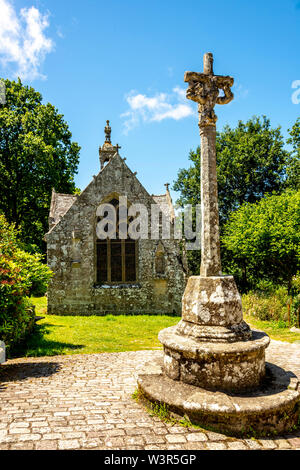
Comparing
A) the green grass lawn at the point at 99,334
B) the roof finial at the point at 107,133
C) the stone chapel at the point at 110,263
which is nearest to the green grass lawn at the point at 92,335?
the green grass lawn at the point at 99,334

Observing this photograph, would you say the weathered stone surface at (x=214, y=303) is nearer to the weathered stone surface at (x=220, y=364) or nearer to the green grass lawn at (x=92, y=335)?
the weathered stone surface at (x=220, y=364)

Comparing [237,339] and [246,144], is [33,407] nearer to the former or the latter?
[237,339]

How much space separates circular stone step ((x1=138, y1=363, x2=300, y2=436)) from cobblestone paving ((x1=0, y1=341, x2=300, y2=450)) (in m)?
0.14

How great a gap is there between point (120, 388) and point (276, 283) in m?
15.5

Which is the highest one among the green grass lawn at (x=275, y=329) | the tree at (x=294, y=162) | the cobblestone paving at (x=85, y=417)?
the tree at (x=294, y=162)

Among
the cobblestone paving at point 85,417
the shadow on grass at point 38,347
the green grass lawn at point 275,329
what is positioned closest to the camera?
the cobblestone paving at point 85,417

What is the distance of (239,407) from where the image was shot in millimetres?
3734

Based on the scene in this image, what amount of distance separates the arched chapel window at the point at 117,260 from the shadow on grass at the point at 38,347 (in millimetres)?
5672

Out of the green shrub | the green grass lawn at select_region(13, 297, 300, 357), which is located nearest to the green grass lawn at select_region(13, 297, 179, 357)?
the green grass lawn at select_region(13, 297, 300, 357)

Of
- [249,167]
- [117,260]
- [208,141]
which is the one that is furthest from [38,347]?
[249,167]

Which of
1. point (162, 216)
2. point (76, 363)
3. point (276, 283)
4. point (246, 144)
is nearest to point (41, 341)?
point (76, 363)

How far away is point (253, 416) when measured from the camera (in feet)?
12.3

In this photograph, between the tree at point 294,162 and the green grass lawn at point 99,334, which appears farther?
the tree at point 294,162

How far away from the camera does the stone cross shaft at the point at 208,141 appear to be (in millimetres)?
5027
